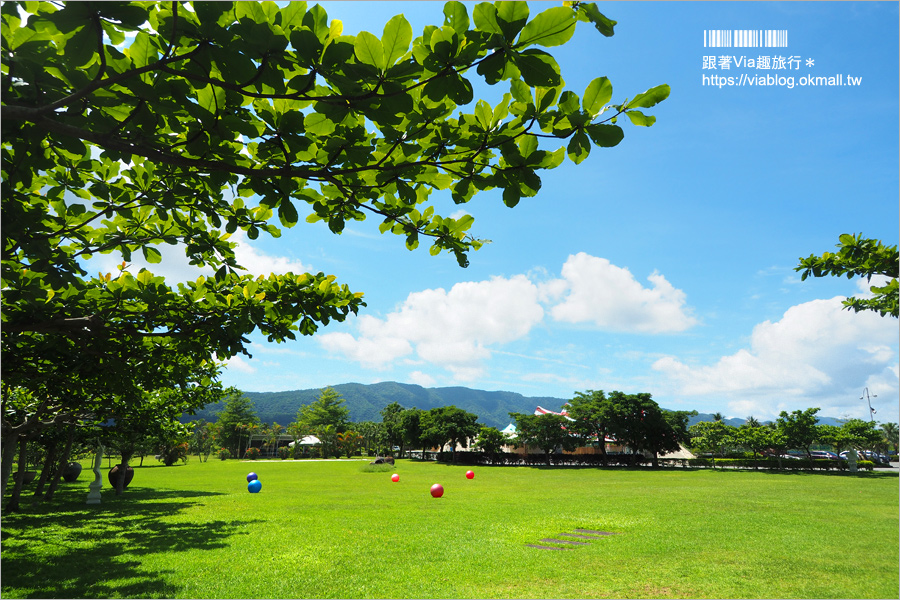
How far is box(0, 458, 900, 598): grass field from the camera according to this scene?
6.37 metres

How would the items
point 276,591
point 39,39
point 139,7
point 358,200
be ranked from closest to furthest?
1. point 139,7
2. point 39,39
3. point 358,200
4. point 276,591

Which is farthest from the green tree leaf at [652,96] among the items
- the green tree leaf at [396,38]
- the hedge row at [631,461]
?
the hedge row at [631,461]

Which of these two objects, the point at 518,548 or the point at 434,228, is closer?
the point at 434,228

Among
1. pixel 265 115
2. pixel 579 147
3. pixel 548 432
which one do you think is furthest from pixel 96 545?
pixel 548 432

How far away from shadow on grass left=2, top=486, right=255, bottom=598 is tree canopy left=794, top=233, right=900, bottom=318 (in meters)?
9.37

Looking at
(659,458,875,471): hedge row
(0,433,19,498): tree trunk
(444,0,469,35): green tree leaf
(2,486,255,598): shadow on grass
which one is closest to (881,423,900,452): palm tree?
(659,458,875,471): hedge row

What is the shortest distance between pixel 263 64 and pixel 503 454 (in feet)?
169

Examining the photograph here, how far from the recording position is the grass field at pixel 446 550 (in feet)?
20.9

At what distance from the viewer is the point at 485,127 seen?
2.21 m

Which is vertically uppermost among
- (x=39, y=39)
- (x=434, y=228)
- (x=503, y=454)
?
(x=39, y=39)

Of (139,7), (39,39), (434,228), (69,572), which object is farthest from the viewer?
(69,572)

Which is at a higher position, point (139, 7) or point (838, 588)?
point (139, 7)

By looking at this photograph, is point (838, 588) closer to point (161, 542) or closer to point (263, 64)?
point (263, 64)

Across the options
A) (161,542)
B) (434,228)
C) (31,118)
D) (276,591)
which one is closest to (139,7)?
(31,118)
